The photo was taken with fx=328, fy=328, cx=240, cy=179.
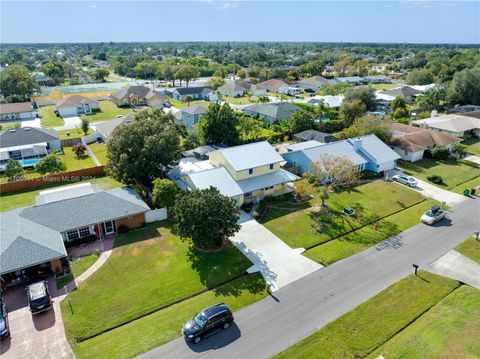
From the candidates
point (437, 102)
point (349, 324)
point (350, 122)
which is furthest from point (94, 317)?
point (437, 102)

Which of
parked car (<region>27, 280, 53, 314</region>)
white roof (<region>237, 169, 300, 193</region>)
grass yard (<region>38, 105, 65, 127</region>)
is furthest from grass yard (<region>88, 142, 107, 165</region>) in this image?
parked car (<region>27, 280, 53, 314</region>)

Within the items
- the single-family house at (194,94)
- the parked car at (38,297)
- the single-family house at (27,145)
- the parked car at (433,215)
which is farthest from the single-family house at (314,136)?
the single-family house at (194,94)

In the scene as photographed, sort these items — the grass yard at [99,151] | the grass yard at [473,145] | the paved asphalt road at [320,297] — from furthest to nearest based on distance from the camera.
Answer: the grass yard at [473,145]
the grass yard at [99,151]
the paved asphalt road at [320,297]

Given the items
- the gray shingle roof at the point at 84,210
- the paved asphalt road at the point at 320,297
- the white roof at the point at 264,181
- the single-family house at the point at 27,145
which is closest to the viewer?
the paved asphalt road at the point at 320,297

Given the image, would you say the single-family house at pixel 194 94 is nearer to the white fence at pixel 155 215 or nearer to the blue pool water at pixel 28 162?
the blue pool water at pixel 28 162

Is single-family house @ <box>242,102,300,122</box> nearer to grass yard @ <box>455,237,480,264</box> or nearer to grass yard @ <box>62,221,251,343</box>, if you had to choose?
grass yard @ <box>455,237,480,264</box>

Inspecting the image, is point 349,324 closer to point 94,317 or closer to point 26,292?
point 94,317
